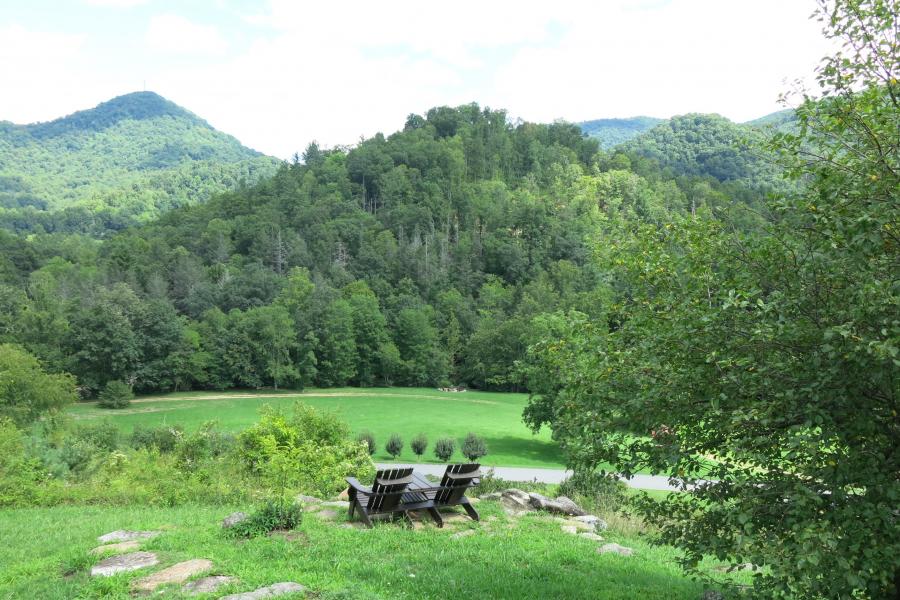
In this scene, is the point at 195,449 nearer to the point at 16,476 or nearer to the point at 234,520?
the point at 16,476

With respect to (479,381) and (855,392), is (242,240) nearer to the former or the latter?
(479,381)

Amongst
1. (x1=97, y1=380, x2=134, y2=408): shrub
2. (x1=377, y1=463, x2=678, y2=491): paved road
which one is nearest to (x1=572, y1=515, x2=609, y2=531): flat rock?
(x1=377, y1=463, x2=678, y2=491): paved road

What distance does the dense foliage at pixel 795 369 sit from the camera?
4047 mm

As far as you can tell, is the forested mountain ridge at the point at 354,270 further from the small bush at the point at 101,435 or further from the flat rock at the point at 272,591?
the flat rock at the point at 272,591

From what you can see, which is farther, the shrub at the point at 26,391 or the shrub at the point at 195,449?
the shrub at the point at 26,391

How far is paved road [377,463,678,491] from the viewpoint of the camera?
2750 cm

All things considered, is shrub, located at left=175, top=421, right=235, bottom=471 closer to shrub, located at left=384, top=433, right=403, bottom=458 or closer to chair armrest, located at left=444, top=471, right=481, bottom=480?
chair armrest, located at left=444, top=471, right=481, bottom=480

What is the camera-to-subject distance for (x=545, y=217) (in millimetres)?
101312

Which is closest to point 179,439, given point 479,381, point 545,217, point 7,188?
point 479,381

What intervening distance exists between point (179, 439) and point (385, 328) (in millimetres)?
60340

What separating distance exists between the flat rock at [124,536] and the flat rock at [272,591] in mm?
3186

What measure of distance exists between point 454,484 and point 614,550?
2.55 m

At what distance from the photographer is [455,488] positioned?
9.80m

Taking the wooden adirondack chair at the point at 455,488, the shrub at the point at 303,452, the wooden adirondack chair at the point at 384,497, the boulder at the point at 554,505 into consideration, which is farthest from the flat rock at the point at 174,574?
the boulder at the point at 554,505
